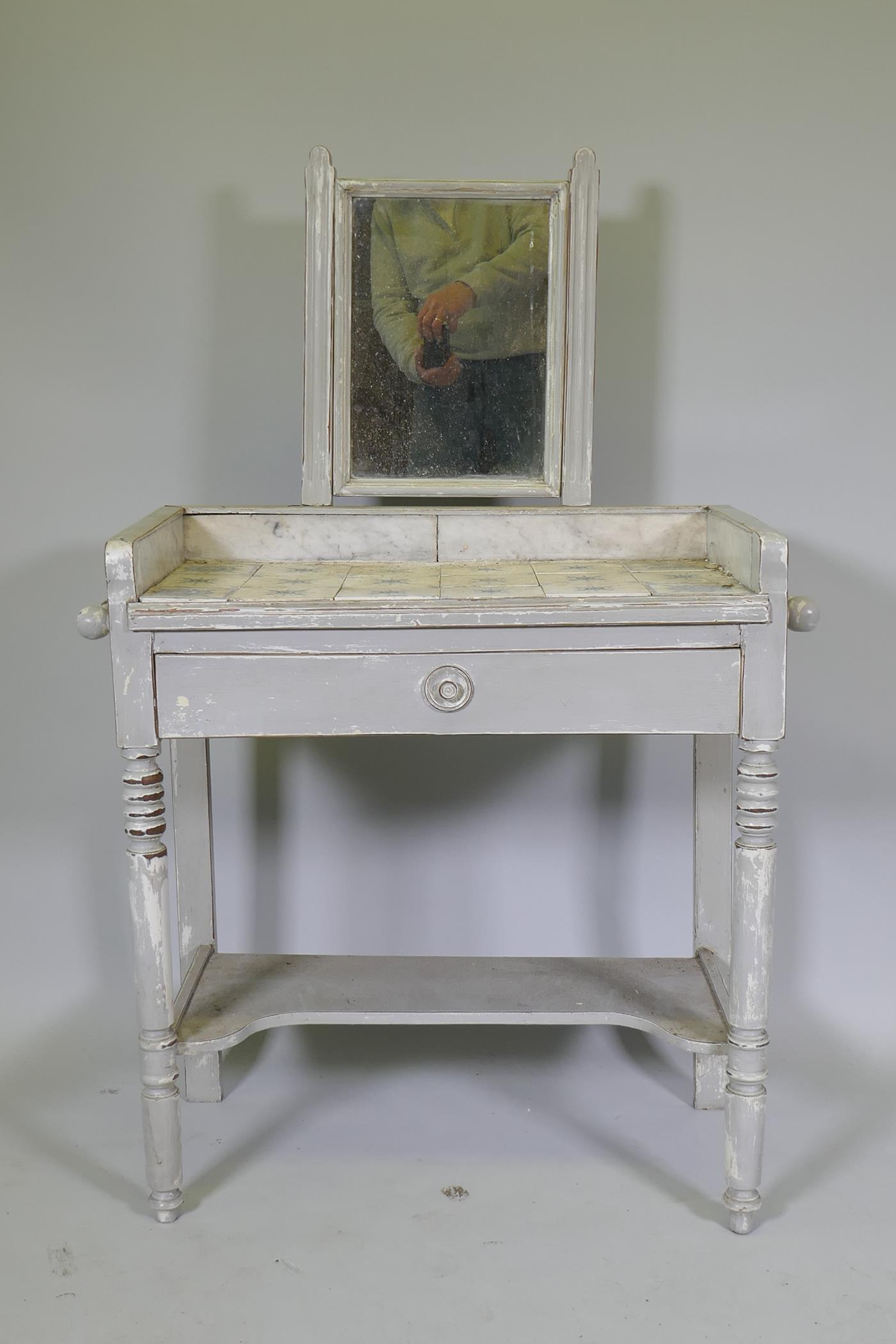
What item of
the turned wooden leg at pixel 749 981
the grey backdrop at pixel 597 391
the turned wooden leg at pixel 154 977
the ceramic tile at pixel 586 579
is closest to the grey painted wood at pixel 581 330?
the ceramic tile at pixel 586 579

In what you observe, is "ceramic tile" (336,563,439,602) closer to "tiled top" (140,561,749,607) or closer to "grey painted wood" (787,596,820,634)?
"tiled top" (140,561,749,607)

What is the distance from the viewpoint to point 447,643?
75.0 inches

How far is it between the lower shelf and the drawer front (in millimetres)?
573

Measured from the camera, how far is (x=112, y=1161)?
7.41 ft

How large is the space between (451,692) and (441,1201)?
0.85m

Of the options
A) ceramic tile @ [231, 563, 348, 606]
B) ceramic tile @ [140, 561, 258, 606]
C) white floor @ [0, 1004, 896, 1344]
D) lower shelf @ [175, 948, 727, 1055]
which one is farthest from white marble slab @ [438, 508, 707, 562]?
white floor @ [0, 1004, 896, 1344]

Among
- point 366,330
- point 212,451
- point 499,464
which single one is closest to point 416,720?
point 499,464

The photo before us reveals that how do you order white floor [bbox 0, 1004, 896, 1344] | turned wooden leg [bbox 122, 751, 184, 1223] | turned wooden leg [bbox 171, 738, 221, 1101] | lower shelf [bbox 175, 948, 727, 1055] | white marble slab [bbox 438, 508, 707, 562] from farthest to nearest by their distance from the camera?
1. turned wooden leg [bbox 171, 738, 221, 1101]
2. white marble slab [bbox 438, 508, 707, 562]
3. lower shelf [bbox 175, 948, 727, 1055]
4. turned wooden leg [bbox 122, 751, 184, 1223]
5. white floor [bbox 0, 1004, 896, 1344]

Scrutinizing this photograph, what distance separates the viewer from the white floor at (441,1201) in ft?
6.13

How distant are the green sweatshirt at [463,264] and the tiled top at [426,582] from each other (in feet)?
1.32

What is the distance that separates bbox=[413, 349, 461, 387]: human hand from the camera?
7.57 feet

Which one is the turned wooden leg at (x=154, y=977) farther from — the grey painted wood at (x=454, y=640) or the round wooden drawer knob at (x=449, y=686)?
the round wooden drawer knob at (x=449, y=686)

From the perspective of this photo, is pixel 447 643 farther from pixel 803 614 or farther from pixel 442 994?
pixel 442 994

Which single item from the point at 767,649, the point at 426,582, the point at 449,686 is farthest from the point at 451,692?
the point at 767,649
